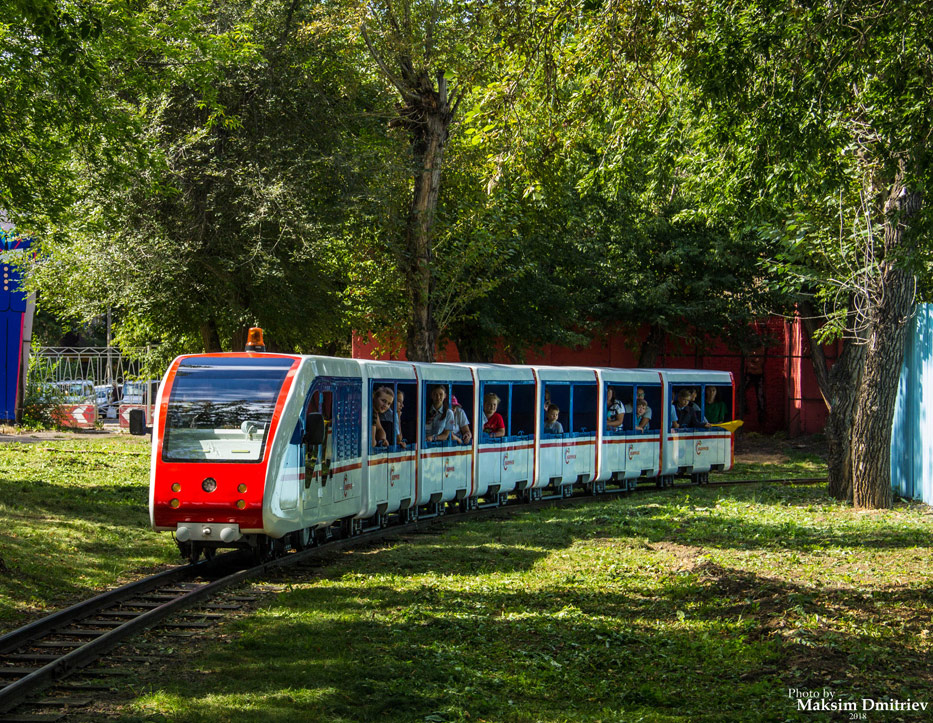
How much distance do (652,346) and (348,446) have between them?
27.1m

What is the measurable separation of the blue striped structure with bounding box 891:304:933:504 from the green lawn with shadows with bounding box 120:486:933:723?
18.3 feet

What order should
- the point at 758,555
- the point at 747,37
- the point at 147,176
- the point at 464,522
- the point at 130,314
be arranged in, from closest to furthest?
the point at 747,37 → the point at 758,555 → the point at 464,522 → the point at 147,176 → the point at 130,314

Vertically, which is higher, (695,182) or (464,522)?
(695,182)

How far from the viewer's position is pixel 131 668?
9.30m

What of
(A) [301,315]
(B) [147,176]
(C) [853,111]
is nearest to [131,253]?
(B) [147,176]

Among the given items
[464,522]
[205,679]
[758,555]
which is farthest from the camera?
[464,522]

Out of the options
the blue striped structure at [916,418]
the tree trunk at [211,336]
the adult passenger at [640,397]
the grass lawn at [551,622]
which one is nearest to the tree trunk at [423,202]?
the tree trunk at [211,336]

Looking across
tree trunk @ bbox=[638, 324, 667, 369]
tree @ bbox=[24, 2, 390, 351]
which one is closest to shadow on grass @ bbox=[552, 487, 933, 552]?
tree @ bbox=[24, 2, 390, 351]

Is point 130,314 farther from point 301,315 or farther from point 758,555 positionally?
point 758,555

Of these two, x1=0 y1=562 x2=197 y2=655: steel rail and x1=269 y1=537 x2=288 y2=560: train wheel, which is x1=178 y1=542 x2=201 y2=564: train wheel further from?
x1=269 y1=537 x2=288 y2=560: train wheel

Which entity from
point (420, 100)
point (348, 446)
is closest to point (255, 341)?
point (348, 446)

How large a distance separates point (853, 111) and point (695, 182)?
4.62 metres

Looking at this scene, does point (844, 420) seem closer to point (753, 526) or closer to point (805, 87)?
point (753, 526)

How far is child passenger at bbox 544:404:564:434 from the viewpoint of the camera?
23031 millimetres
